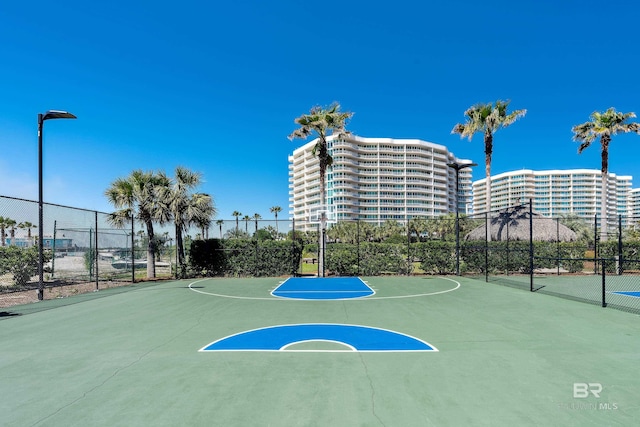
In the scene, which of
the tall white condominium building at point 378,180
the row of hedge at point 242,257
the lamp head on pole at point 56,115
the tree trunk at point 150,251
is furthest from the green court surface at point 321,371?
the tall white condominium building at point 378,180

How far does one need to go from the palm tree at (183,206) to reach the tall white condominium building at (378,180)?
76328 millimetres

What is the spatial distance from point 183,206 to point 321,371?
48.4ft

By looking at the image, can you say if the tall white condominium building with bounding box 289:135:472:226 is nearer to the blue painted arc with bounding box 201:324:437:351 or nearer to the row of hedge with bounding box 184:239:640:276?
the row of hedge with bounding box 184:239:640:276

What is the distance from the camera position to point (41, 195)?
10.7 m

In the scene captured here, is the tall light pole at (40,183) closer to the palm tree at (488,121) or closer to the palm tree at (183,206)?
the palm tree at (183,206)

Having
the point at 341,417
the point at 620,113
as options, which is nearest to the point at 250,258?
the point at 341,417

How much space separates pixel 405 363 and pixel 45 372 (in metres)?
5.52

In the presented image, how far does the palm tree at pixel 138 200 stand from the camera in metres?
16.7

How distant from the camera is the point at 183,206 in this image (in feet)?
57.0

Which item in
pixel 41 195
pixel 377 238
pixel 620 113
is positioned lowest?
pixel 377 238

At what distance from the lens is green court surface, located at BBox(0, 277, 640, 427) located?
3.64 meters

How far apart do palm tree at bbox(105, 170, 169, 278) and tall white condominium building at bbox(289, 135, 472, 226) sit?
77.2 m

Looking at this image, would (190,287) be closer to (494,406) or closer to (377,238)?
(494,406)

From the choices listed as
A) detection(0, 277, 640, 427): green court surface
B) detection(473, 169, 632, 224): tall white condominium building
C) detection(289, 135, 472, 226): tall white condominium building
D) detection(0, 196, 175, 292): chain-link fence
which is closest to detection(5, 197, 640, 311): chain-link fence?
detection(0, 196, 175, 292): chain-link fence
